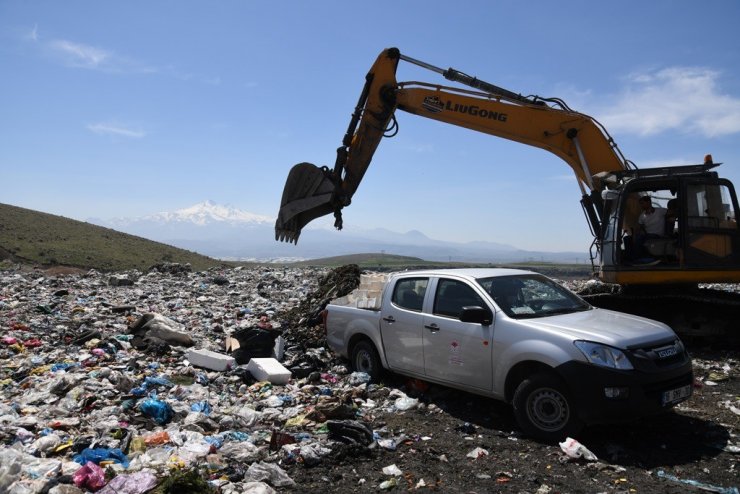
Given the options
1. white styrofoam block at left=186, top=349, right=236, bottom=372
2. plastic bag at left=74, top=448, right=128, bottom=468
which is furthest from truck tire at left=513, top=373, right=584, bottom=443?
white styrofoam block at left=186, top=349, right=236, bottom=372

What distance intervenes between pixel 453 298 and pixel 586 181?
5.08 m

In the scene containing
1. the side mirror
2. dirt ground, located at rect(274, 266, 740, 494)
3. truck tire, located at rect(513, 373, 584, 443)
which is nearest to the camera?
dirt ground, located at rect(274, 266, 740, 494)

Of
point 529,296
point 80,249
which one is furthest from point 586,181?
point 80,249

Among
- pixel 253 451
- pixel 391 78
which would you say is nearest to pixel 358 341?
pixel 253 451

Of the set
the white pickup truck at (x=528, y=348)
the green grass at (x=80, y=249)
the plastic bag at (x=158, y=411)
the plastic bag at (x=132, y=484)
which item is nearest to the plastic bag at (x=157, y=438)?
the plastic bag at (x=158, y=411)

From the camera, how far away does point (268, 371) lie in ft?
26.1

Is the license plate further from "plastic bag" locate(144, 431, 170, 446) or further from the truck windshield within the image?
"plastic bag" locate(144, 431, 170, 446)

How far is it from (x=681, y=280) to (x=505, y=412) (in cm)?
415

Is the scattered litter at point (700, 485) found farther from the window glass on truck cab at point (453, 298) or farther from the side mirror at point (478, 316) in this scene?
the window glass on truck cab at point (453, 298)

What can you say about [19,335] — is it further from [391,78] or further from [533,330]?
[533,330]

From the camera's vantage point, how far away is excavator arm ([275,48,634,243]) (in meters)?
10.4

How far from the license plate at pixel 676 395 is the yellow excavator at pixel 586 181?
3.78m

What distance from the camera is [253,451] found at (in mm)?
5211

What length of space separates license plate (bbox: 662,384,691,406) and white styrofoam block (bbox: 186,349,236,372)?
5819 mm
